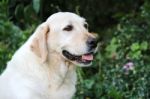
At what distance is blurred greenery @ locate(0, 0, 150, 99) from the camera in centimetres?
988

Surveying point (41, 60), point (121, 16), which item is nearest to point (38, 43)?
point (41, 60)

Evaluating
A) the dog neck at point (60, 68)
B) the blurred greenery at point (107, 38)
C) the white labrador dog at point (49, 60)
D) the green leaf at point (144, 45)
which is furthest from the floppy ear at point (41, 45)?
the green leaf at point (144, 45)

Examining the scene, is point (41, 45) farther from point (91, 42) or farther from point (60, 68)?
point (91, 42)

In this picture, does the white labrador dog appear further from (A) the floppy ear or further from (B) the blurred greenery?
(B) the blurred greenery

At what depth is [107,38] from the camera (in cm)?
1289

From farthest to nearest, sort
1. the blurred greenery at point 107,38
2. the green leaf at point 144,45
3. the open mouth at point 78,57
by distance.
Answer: the green leaf at point 144,45
the blurred greenery at point 107,38
the open mouth at point 78,57

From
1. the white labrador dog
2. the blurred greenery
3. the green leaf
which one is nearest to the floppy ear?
the white labrador dog

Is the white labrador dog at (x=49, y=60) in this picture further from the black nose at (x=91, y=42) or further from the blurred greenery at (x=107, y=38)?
the blurred greenery at (x=107, y=38)

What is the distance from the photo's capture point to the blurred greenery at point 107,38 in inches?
389

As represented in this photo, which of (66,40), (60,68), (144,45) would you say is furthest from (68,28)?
(144,45)

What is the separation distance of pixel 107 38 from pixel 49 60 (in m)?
5.32

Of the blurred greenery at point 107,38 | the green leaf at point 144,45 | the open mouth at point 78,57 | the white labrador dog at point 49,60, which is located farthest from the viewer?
the green leaf at point 144,45

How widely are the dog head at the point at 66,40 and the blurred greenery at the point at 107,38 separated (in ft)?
7.11

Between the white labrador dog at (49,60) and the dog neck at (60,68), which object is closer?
the white labrador dog at (49,60)
